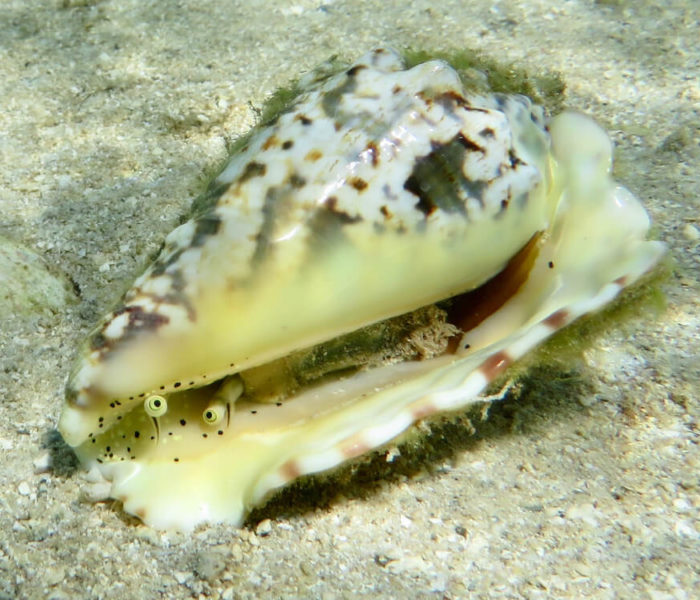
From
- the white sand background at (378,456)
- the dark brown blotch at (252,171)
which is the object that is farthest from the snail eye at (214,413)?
the dark brown blotch at (252,171)

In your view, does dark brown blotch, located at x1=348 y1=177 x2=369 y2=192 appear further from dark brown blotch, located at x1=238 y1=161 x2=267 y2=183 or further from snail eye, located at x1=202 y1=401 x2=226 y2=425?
snail eye, located at x1=202 y1=401 x2=226 y2=425

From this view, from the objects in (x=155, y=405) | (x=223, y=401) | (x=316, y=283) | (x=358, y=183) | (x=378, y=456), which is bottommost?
(x=378, y=456)

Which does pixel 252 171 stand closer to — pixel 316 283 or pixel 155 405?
pixel 316 283

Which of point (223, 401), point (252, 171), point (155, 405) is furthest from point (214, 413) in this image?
point (252, 171)

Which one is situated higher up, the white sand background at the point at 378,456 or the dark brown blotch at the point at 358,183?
the dark brown blotch at the point at 358,183

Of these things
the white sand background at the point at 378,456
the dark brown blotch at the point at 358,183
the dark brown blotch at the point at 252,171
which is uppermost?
the dark brown blotch at the point at 252,171

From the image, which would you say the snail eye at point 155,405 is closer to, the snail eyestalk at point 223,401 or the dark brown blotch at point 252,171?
the snail eyestalk at point 223,401

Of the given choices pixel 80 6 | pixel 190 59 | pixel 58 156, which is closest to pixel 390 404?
pixel 58 156
